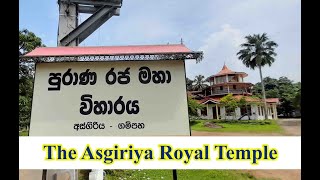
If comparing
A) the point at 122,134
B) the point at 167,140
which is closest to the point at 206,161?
the point at 167,140

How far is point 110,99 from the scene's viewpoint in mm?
4754

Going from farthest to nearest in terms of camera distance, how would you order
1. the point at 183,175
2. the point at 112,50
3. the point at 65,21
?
the point at 183,175, the point at 65,21, the point at 112,50

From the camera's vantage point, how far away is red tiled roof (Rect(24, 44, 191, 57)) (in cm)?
473

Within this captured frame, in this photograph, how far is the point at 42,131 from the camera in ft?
15.3

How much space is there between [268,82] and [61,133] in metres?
48.0

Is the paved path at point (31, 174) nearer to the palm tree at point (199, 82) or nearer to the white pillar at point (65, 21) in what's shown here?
the white pillar at point (65, 21)

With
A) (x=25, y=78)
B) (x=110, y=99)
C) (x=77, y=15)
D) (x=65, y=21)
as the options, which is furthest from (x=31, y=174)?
(x=25, y=78)

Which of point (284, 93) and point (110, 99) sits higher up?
point (284, 93)

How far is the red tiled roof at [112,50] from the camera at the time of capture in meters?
Result: 4.73

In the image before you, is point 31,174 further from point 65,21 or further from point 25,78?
point 25,78
